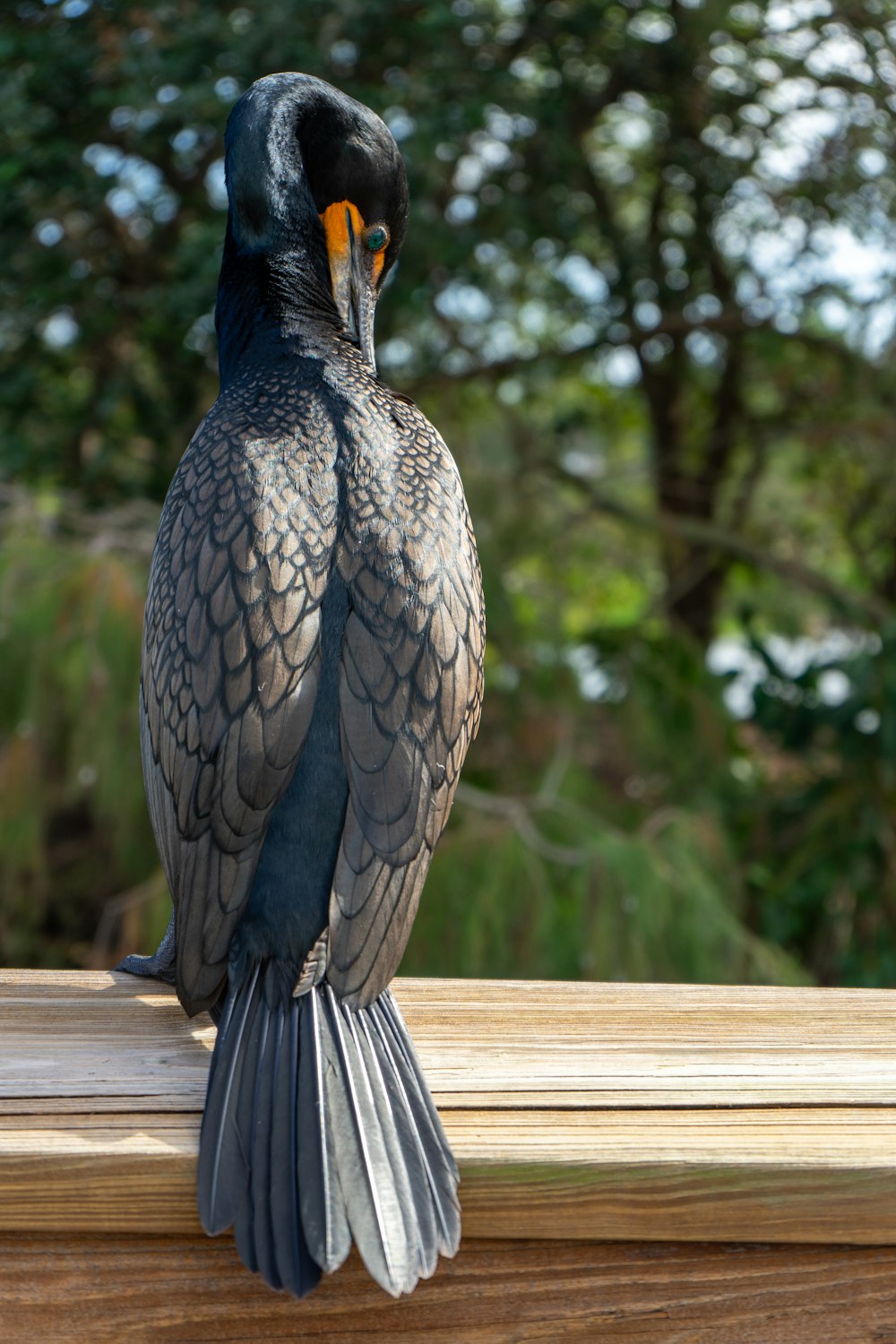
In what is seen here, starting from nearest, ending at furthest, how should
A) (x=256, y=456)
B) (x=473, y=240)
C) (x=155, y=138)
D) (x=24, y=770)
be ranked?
1. (x=256, y=456)
2. (x=24, y=770)
3. (x=155, y=138)
4. (x=473, y=240)

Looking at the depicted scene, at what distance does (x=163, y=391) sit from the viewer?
4.68 meters

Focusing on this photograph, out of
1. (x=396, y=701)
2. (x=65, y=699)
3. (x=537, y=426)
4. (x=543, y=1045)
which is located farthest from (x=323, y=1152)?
(x=537, y=426)

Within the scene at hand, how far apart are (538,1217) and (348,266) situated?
1532mm

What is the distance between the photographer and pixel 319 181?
2.29m

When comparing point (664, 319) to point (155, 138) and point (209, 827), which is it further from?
point (209, 827)

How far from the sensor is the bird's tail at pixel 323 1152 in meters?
1.22

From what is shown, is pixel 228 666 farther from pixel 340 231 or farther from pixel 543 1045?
pixel 340 231

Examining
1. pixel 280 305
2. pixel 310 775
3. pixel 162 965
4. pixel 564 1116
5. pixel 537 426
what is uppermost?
pixel 280 305

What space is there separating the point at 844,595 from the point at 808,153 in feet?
5.20

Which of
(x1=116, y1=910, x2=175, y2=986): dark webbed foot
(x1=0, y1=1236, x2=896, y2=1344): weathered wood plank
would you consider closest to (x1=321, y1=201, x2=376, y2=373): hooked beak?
(x1=116, y1=910, x2=175, y2=986): dark webbed foot

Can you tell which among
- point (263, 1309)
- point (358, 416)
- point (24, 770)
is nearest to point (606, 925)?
point (24, 770)

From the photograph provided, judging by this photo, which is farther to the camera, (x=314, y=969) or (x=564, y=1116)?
(x=314, y=969)

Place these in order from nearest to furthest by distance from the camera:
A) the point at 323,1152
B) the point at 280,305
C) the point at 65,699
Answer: the point at 323,1152, the point at 280,305, the point at 65,699

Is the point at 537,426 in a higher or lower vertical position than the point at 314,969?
lower
